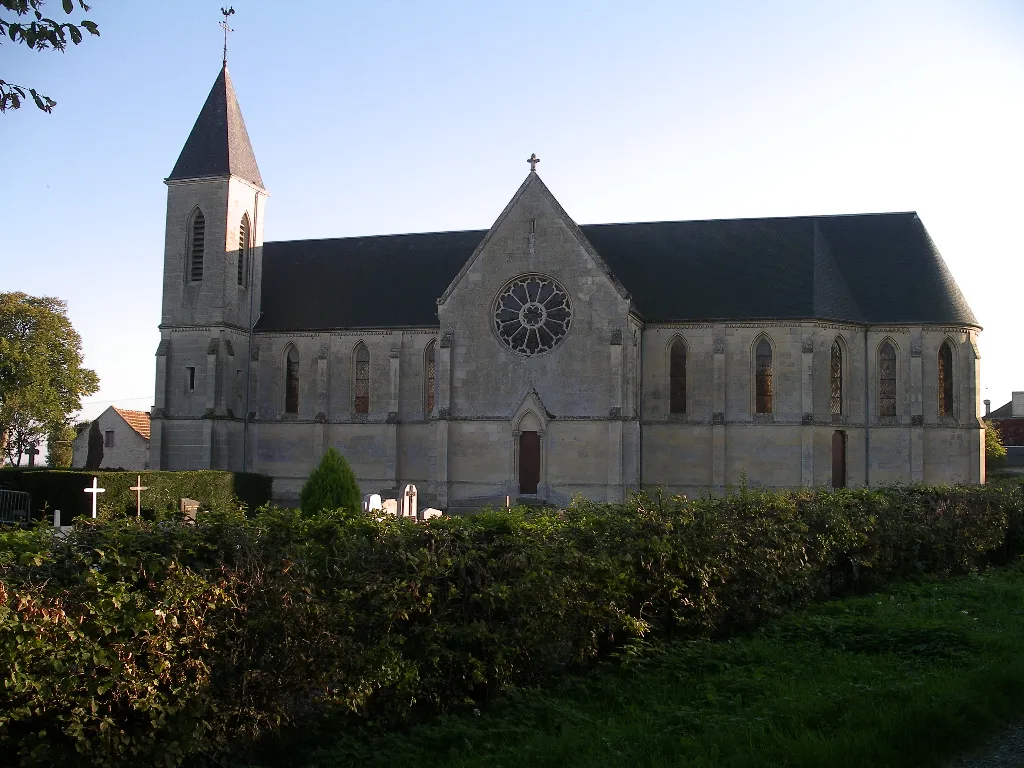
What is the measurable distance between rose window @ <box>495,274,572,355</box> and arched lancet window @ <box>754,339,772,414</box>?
7.22m

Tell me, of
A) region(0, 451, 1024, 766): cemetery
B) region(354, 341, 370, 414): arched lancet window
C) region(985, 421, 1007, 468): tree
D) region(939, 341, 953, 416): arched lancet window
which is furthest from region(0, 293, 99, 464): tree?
region(985, 421, 1007, 468): tree

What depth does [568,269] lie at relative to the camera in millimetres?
33188

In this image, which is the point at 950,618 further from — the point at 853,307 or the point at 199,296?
the point at 199,296

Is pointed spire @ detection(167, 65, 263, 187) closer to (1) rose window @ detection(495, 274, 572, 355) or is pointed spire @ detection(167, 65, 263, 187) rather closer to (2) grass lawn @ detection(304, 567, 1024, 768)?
(1) rose window @ detection(495, 274, 572, 355)

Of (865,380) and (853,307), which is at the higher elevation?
(853,307)

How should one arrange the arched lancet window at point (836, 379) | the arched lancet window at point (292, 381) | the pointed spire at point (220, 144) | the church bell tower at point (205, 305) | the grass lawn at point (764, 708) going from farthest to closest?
1. the arched lancet window at point (292, 381)
2. the pointed spire at point (220, 144)
3. the church bell tower at point (205, 305)
4. the arched lancet window at point (836, 379)
5. the grass lawn at point (764, 708)

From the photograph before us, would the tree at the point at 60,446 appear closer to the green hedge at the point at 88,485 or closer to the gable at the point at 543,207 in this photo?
the green hedge at the point at 88,485

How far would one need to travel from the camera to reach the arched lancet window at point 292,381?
127 feet

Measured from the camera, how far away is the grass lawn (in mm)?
7535

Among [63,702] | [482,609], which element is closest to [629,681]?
[482,609]

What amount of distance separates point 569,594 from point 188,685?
388 cm

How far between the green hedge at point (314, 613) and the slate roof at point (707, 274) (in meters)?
24.7

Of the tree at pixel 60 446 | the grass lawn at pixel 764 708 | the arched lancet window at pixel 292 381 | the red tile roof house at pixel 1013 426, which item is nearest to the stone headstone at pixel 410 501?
the arched lancet window at pixel 292 381

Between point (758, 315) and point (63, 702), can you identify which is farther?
point (758, 315)
